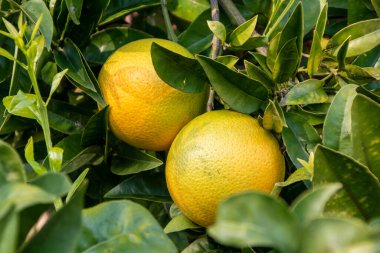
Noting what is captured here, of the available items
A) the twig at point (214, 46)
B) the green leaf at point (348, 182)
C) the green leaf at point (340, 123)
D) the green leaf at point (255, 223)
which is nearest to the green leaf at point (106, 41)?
the twig at point (214, 46)

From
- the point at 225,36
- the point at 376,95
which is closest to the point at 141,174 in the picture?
the point at 225,36

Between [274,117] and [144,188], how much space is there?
13.7 inches

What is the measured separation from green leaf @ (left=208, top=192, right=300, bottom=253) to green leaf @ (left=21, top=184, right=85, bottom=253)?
177 mm

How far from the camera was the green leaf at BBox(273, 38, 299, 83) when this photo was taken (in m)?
1.05

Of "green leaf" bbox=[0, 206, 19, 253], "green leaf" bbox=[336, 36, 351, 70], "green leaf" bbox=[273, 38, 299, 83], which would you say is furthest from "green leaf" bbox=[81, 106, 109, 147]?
"green leaf" bbox=[0, 206, 19, 253]

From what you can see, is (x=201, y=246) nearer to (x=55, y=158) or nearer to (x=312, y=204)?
(x=55, y=158)

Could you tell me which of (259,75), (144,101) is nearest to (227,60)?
(259,75)

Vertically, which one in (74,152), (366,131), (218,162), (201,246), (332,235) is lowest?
(201,246)

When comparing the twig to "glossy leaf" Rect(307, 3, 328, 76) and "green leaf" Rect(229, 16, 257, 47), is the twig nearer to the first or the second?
"green leaf" Rect(229, 16, 257, 47)

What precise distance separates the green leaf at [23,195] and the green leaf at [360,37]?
2.33ft

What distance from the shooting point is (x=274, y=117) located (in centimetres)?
105

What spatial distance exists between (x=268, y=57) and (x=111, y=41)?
1.32 ft

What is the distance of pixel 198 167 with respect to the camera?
103cm

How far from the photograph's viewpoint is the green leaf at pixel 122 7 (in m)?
1.35
